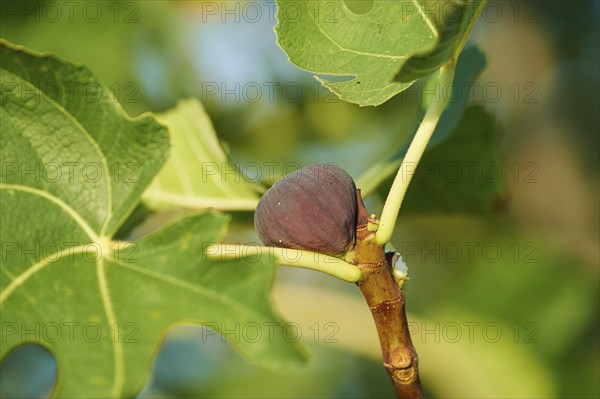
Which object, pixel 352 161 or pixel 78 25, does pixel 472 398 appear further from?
pixel 78 25

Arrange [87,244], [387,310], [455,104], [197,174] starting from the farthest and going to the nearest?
[197,174] → [455,104] → [87,244] → [387,310]

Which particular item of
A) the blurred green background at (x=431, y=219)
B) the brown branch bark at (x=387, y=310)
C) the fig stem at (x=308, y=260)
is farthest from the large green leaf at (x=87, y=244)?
the blurred green background at (x=431, y=219)

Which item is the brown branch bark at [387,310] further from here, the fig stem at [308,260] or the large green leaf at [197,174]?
the large green leaf at [197,174]

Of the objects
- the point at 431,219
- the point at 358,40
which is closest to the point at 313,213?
the point at 358,40

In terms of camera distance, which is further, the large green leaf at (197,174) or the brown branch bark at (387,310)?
the large green leaf at (197,174)

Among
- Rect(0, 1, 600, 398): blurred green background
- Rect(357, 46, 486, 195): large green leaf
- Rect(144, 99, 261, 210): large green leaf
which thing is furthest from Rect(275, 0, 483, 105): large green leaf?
Rect(0, 1, 600, 398): blurred green background

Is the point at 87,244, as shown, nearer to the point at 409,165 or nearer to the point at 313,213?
the point at 313,213
